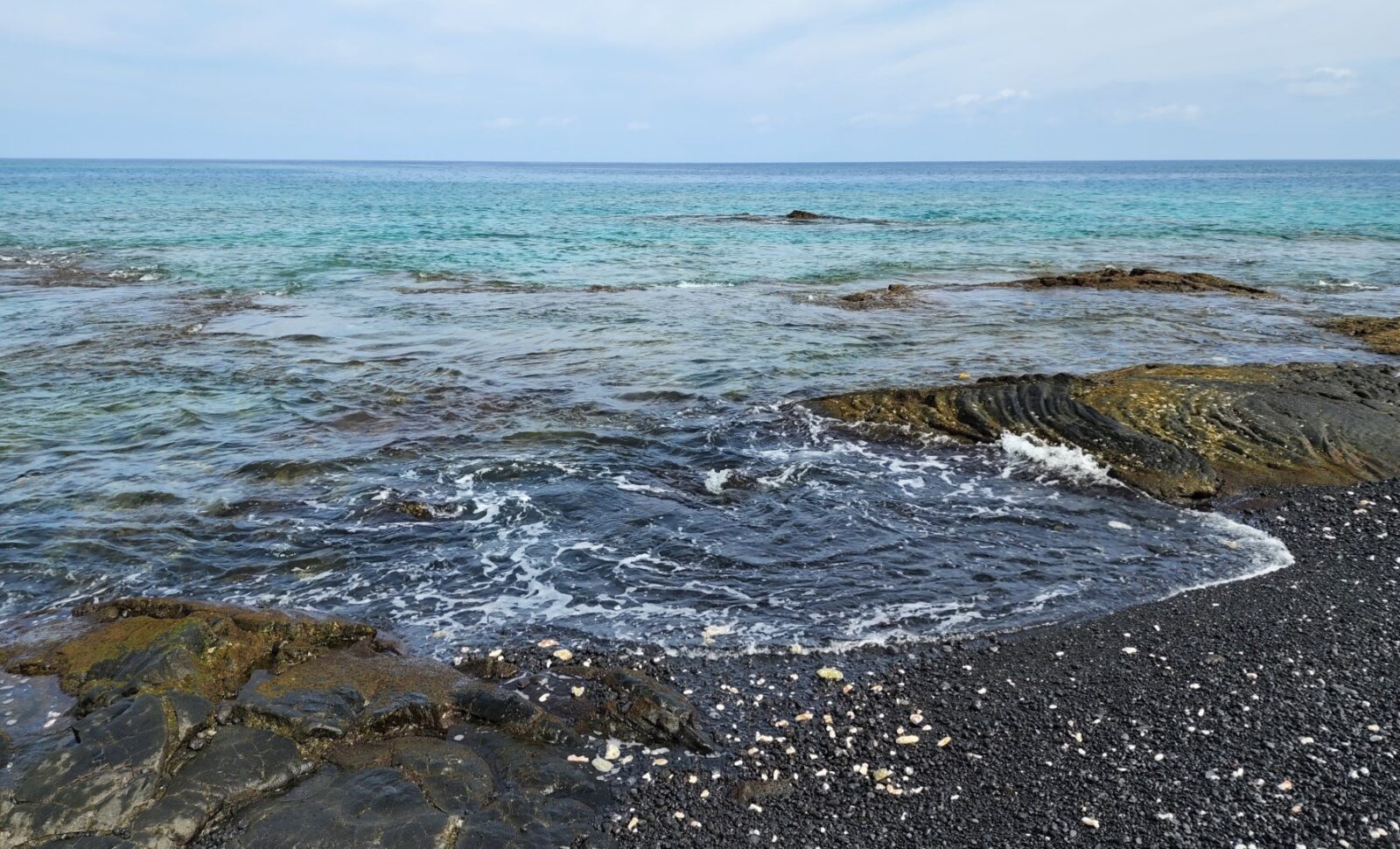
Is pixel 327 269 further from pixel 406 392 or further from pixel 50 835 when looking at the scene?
pixel 50 835

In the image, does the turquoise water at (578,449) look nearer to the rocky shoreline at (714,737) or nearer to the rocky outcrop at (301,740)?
the rocky shoreline at (714,737)

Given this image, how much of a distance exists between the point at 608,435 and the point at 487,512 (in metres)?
3.03

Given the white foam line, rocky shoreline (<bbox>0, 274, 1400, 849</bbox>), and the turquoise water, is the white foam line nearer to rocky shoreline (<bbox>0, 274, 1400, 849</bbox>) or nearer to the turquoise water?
the turquoise water

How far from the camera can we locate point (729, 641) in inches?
302

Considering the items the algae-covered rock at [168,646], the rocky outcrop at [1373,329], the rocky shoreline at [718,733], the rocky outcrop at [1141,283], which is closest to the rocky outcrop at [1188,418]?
the rocky shoreline at [718,733]

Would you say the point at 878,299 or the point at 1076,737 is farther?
the point at 878,299

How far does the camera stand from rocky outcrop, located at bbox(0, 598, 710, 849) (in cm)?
535

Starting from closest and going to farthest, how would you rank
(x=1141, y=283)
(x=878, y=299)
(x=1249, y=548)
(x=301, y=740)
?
1. (x=301, y=740)
2. (x=1249, y=548)
3. (x=878, y=299)
4. (x=1141, y=283)

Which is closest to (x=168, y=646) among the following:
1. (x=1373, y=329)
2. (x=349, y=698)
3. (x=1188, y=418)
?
(x=349, y=698)

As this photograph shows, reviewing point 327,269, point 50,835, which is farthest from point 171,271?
point 50,835

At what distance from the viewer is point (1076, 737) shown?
6199mm

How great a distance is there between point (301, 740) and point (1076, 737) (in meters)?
5.59

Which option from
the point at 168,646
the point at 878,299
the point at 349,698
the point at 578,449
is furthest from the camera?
the point at 878,299

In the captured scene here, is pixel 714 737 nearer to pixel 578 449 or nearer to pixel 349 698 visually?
pixel 349 698
